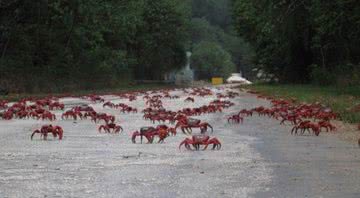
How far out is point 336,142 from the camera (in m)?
11.6

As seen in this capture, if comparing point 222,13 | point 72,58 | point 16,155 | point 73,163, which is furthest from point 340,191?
point 222,13

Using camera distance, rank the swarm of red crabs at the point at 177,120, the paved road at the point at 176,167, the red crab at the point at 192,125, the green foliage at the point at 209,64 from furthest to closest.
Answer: the green foliage at the point at 209,64, the red crab at the point at 192,125, the swarm of red crabs at the point at 177,120, the paved road at the point at 176,167

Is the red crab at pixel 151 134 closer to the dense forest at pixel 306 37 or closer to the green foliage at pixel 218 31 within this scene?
the dense forest at pixel 306 37

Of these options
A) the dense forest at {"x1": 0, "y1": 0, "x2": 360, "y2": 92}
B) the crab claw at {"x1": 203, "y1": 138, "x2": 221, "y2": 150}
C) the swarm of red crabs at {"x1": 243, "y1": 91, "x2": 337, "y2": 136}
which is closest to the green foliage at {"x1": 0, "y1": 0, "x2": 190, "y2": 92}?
the dense forest at {"x1": 0, "y1": 0, "x2": 360, "y2": 92}

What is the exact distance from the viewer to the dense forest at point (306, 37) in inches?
1288

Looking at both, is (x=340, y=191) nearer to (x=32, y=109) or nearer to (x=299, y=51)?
(x=32, y=109)

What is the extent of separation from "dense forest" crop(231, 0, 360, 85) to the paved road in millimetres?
20343

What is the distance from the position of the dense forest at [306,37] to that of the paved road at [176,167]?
2034 cm

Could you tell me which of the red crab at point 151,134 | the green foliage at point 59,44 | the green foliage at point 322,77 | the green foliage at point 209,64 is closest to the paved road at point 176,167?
the red crab at point 151,134

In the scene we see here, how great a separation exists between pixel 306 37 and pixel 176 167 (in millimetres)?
44431

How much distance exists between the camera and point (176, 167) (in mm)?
8453

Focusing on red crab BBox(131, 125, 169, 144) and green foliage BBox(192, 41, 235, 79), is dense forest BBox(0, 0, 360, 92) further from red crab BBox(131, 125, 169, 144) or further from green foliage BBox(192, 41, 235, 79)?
green foliage BBox(192, 41, 235, 79)

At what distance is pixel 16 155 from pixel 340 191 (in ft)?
15.9

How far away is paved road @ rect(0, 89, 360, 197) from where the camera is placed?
6.83 metres
